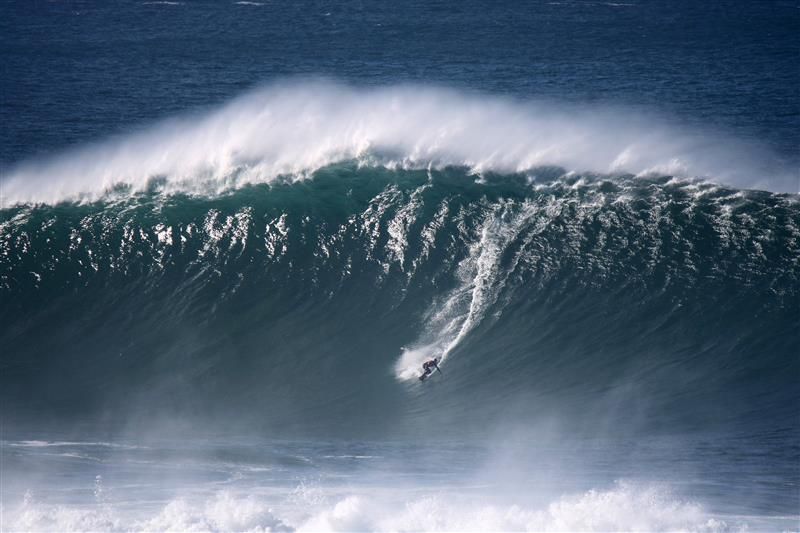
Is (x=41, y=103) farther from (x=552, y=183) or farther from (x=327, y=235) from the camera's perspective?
(x=552, y=183)

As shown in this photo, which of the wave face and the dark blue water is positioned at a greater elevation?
the dark blue water

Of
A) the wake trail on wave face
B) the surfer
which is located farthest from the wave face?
the wake trail on wave face

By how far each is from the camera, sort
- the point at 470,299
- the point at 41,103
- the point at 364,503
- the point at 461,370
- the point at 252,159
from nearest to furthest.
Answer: the point at 364,503 → the point at 461,370 → the point at 470,299 → the point at 252,159 → the point at 41,103

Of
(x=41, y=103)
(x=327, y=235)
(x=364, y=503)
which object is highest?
(x=41, y=103)

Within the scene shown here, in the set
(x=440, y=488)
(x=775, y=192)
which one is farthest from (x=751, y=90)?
(x=440, y=488)

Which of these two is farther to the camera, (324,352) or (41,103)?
(41,103)

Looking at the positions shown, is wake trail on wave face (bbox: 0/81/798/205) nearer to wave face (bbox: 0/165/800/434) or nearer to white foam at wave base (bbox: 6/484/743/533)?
wave face (bbox: 0/165/800/434)

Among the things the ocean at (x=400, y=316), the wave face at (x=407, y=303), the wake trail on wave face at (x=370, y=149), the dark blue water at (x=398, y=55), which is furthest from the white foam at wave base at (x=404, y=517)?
the dark blue water at (x=398, y=55)

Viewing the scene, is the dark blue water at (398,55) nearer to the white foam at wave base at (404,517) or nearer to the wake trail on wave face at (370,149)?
the wake trail on wave face at (370,149)
